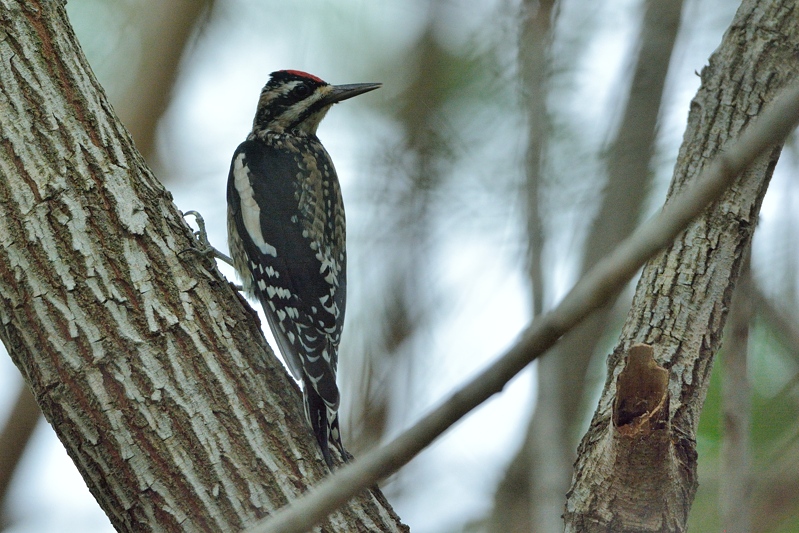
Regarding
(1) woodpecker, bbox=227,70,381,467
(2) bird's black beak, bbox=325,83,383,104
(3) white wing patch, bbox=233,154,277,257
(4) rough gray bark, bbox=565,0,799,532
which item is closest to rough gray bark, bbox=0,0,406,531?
(1) woodpecker, bbox=227,70,381,467

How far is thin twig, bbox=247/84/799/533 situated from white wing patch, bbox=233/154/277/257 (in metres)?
2.47

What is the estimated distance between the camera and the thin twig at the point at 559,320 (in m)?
1.21

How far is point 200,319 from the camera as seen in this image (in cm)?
259

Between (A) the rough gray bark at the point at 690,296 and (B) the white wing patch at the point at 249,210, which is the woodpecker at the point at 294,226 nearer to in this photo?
(B) the white wing patch at the point at 249,210

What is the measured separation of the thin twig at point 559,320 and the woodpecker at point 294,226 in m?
1.67

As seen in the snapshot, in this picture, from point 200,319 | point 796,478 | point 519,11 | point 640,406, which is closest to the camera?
point 640,406

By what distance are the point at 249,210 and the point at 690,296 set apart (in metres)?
1.97

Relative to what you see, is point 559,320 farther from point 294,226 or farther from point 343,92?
point 343,92

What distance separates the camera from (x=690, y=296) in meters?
2.64

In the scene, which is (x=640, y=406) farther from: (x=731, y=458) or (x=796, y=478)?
(x=796, y=478)

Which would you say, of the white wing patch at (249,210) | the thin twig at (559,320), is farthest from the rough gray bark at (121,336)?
the thin twig at (559,320)

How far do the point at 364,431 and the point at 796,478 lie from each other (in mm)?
1841

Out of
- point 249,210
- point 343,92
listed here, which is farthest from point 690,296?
point 343,92

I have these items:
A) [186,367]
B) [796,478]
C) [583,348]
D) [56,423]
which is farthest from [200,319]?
[583,348]
